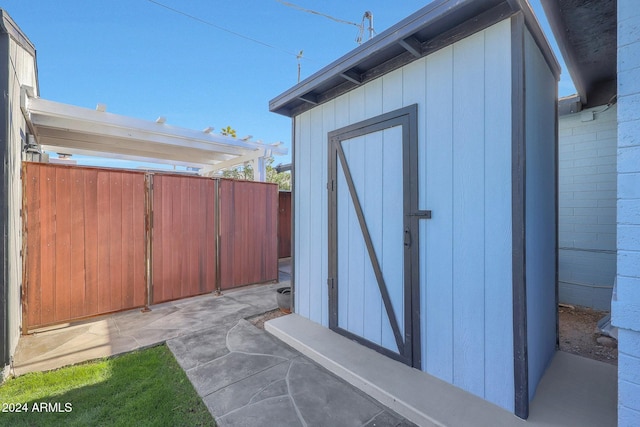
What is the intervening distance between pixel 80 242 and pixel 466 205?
4.58m

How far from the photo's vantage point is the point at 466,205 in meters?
1.99

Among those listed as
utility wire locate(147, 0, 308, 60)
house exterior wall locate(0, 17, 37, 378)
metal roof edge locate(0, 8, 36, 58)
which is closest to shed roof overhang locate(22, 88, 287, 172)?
house exterior wall locate(0, 17, 37, 378)

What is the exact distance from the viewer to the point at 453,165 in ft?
6.77

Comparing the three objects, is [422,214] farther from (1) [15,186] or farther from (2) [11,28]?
(1) [15,186]

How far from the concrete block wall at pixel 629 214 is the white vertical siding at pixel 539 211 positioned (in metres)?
0.60

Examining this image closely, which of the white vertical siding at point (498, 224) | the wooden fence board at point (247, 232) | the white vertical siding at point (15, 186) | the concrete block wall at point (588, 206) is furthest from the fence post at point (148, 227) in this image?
the concrete block wall at point (588, 206)

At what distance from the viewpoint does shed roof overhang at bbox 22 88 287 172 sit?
4.31 m

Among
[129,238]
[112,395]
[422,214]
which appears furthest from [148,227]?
[422,214]

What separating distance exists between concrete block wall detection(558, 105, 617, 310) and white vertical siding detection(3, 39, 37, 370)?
6603 millimetres

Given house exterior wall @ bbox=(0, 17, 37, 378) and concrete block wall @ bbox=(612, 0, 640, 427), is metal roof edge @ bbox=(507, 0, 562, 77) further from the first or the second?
house exterior wall @ bbox=(0, 17, 37, 378)

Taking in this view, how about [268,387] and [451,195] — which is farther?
[268,387]

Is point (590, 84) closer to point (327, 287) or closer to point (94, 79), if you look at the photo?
point (327, 287)

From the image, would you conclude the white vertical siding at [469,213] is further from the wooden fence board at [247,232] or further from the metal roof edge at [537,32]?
the wooden fence board at [247,232]

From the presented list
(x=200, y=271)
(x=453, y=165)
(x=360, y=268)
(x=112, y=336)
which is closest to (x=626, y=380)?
(x=453, y=165)
